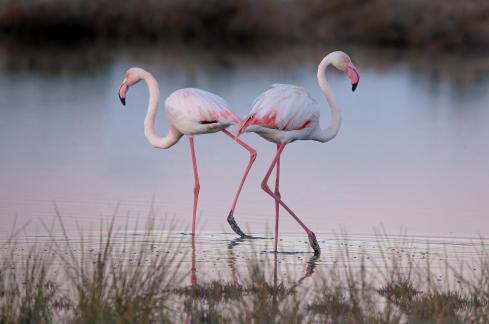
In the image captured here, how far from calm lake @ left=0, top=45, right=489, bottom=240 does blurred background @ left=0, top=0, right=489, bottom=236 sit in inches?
1.3

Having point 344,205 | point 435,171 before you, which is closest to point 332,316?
point 344,205

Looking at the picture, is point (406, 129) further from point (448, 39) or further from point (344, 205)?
point (448, 39)

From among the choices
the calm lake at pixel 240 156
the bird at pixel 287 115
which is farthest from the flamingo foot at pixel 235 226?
the bird at pixel 287 115

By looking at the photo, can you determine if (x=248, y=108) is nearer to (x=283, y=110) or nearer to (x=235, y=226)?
(x=235, y=226)

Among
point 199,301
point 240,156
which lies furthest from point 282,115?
point 240,156

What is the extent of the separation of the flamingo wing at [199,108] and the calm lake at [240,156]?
0.83 metres

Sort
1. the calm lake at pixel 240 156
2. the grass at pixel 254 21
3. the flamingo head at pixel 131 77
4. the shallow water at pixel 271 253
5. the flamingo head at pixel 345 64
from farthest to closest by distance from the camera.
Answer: the grass at pixel 254 21
the calm lake at pixel 240 156
the flamingo head at pixel 131 77
the flamingo head at pixel 345 64
the shallow water at pixel 271 253

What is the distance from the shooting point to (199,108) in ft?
30.6

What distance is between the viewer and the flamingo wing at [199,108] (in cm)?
924

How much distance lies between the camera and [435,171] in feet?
44.6

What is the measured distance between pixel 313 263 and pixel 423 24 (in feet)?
88.8

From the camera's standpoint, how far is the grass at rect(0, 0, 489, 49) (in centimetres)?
3356

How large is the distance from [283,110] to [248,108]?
10.2 m

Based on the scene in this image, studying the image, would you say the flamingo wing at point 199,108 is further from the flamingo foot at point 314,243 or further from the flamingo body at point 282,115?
the flamingo foot at point 314,243
